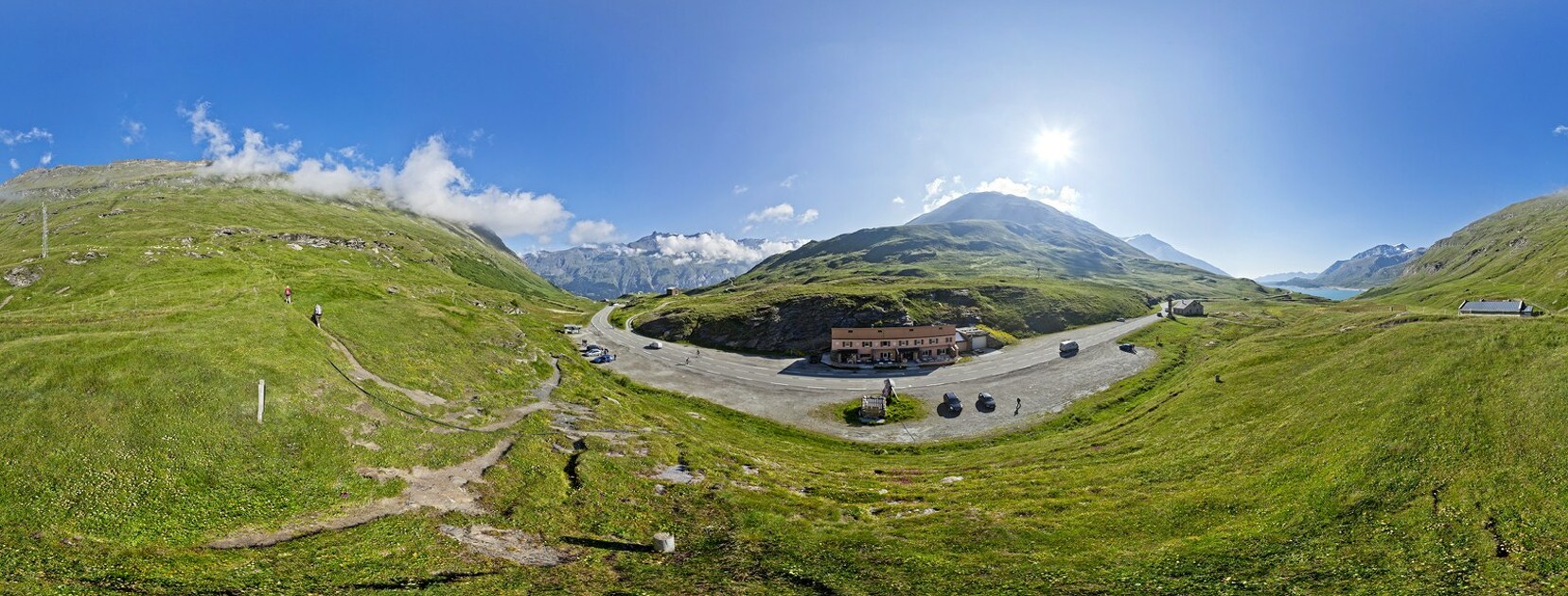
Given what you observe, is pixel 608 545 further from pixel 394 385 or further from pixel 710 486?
pixel 394 385

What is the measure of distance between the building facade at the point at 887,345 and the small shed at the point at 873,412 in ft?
133

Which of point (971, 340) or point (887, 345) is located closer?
point (887, 345)

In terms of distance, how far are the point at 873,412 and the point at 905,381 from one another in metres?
27.6

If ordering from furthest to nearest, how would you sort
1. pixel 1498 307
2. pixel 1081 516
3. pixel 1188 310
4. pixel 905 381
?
pixel 1188 310 → pixel 1498 307 → pixel 905 381 → pixel 1081 516

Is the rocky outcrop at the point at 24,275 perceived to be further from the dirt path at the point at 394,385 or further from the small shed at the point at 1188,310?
the small shed at the point at 1188,310

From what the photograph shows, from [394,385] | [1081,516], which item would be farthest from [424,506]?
[1081,516]

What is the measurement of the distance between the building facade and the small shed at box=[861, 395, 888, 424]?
40561 mm

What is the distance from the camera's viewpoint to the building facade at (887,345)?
11794 centimetres

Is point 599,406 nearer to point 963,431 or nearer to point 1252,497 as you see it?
point 963,431

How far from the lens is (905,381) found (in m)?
101

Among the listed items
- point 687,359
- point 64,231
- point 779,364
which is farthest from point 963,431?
point 64,231

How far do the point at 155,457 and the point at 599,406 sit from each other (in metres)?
33.1

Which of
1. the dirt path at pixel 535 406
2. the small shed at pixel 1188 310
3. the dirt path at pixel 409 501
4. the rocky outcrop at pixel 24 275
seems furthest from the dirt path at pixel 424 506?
the small shed at pixel 1188 310

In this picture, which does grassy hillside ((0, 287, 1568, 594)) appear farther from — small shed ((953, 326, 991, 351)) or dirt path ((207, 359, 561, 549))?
small shed ((953, 326, 991, 351))
